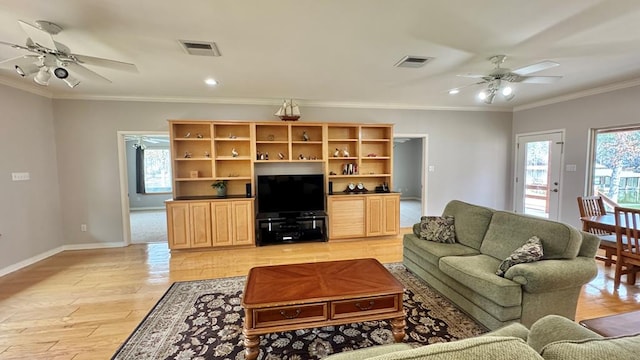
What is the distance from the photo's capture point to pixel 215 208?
4652 mm

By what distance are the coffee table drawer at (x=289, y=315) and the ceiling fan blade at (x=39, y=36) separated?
8.53ft

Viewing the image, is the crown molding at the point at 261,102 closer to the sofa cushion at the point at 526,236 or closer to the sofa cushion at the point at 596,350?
the sofa cushion at the point at 526,236

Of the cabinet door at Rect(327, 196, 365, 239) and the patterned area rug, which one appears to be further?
the cabinet door at Rect(327, 196, 365, 239)

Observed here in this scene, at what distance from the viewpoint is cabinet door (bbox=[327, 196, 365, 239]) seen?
16.6 ft

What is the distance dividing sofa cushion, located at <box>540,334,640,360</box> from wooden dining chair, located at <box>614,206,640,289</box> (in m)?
3.19

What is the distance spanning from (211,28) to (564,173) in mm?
6271

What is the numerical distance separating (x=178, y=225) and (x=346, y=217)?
290 cm

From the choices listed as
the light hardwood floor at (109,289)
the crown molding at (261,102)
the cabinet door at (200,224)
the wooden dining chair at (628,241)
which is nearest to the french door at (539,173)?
the crown molding at (261,102)

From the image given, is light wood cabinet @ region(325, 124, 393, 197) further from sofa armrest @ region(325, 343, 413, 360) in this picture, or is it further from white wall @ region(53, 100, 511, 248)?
sofa armrest @ region(325, 343, 413, 360)

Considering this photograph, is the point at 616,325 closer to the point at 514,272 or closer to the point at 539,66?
the point at 514,272

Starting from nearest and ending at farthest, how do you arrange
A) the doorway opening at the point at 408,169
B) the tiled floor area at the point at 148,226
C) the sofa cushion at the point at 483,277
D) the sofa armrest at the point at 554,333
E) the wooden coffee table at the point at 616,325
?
the sofa armrest at the point at 554,333
the wooden coffee table at the point at 616,325
the sofa cushion at the point at 483,277
the tiled floor area at the point at 148,226
the doorway opening at the point at 408,169

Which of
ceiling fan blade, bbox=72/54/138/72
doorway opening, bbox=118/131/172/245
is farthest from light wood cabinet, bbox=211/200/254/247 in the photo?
doorway opening, bbox=118/131/172/245

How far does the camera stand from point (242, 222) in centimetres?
475

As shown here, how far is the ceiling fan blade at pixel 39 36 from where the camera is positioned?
1.98m
